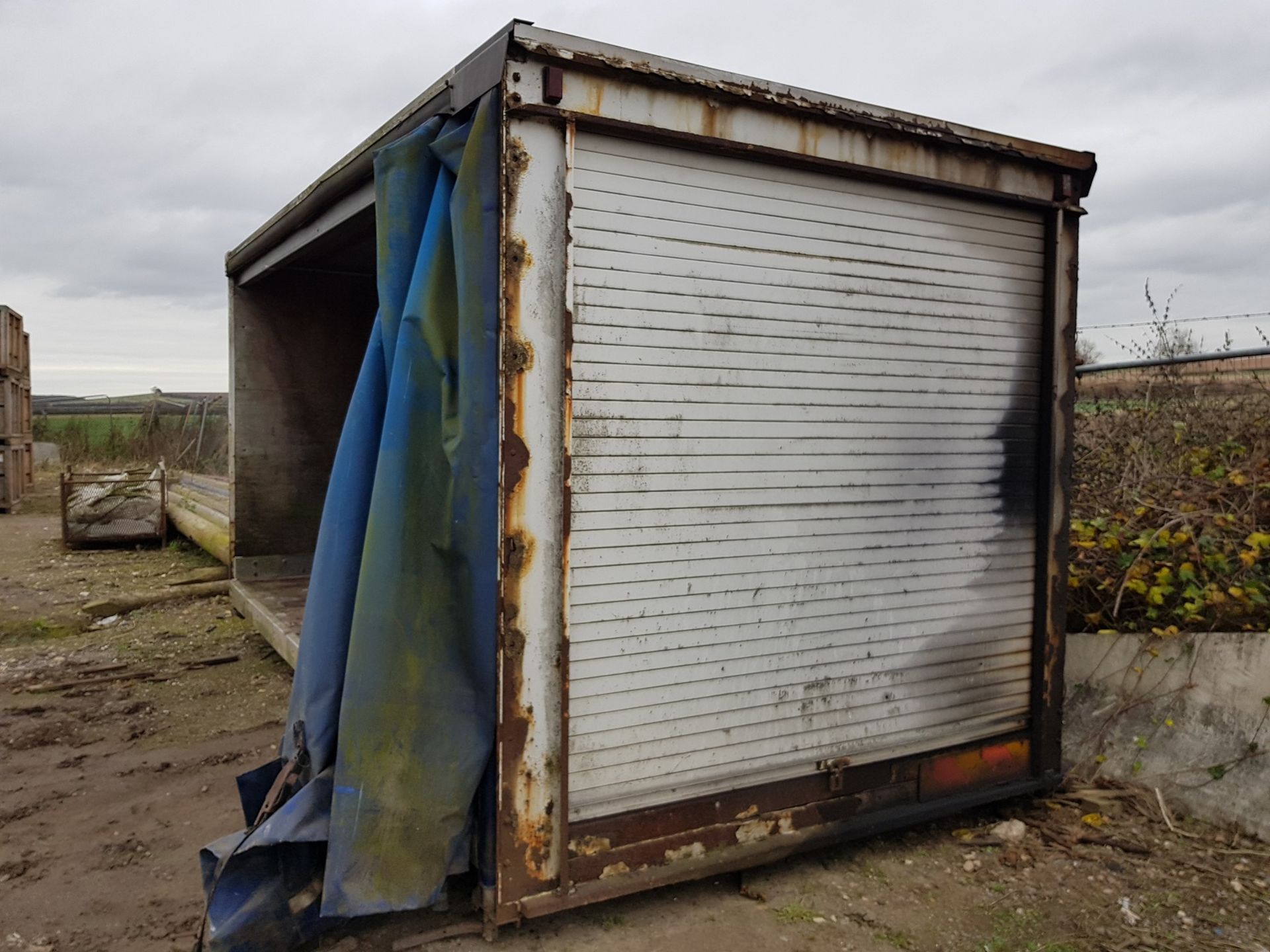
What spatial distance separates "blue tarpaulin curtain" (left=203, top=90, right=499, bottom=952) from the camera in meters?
2.81

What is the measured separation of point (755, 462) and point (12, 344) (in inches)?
555

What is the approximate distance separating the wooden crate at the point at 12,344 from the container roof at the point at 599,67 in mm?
10996

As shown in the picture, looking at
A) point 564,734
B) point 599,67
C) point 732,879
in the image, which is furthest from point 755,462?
point 732,879

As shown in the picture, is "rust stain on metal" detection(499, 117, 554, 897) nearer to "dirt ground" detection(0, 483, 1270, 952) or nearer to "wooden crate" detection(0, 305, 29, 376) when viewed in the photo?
"dirt ground" detection(0, 483, 1270, 952)

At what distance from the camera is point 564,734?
2910 millimetres

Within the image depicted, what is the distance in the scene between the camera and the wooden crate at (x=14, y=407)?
13195 mm

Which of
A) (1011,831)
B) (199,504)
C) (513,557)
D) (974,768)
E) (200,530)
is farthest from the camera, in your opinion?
(199,504)

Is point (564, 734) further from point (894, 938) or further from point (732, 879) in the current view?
point (894, 938)

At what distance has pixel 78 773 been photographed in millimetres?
4363

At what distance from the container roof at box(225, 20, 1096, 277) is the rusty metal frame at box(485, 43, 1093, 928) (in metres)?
0.03

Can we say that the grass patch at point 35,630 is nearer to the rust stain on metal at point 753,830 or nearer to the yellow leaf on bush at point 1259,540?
the rust stain on metal at point 753,830

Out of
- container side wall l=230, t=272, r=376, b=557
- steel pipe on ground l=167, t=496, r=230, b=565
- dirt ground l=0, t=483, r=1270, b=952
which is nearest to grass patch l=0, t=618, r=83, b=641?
steel pipe on ground l=167, t=496, r=230, b=565

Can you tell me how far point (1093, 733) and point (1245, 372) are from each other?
8.72 feet

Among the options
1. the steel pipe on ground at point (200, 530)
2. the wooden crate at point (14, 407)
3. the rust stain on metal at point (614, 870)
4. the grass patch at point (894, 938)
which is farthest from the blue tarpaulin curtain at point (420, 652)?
the wooden crate at point (14, 407)
